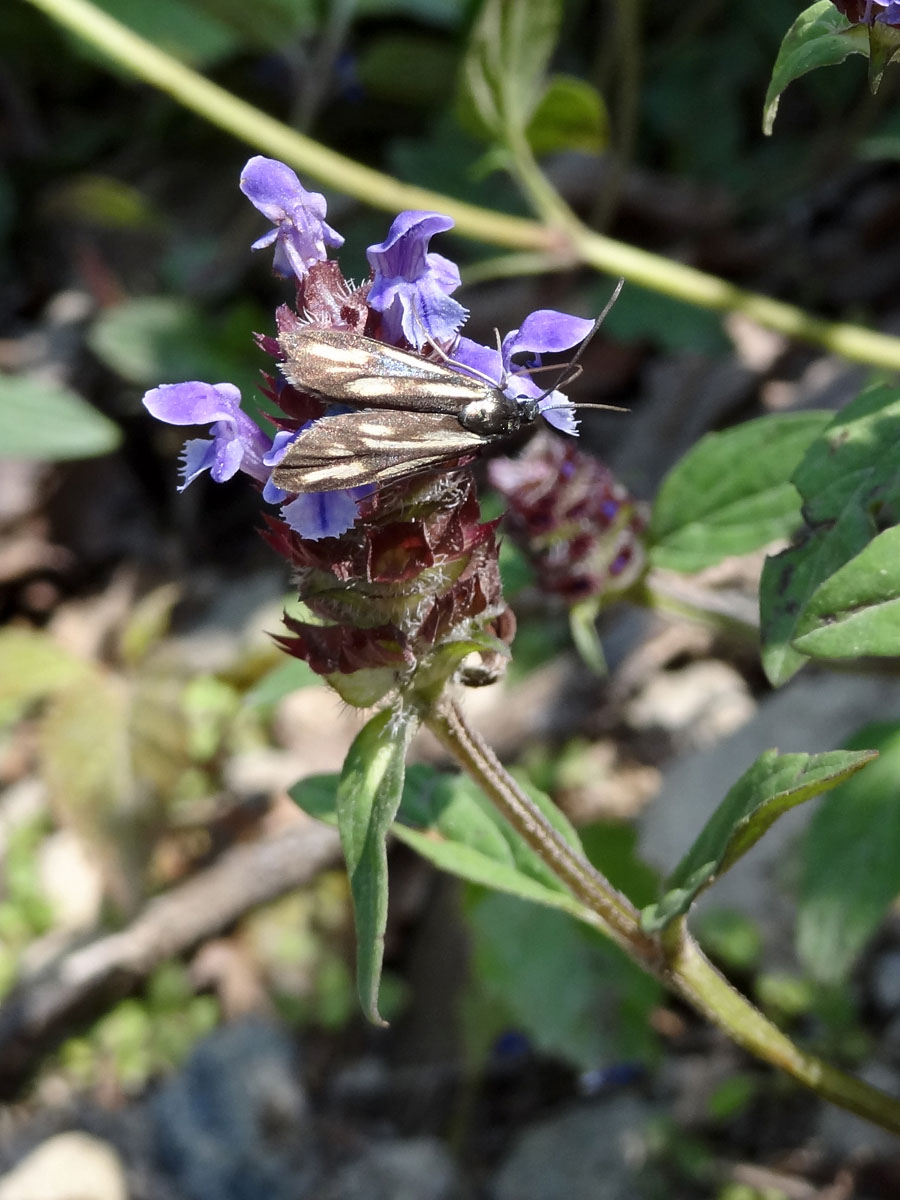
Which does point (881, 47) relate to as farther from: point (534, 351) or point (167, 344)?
point (167, 344)

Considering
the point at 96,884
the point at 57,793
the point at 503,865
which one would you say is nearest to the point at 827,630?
the point at 503,865

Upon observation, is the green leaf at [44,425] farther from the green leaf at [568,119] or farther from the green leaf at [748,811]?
the green leaf at [748,811]

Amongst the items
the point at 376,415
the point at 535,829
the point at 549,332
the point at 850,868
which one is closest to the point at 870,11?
the point at 549,332

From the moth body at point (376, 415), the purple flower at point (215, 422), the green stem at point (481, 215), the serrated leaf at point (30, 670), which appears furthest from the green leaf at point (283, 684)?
the serrated leaf at point (30, 670)

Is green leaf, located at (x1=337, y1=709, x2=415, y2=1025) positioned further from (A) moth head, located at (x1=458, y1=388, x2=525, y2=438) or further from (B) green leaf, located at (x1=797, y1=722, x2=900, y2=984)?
(B) green leaf, located at (x1=797, y1=722, x2=900, y2=984)

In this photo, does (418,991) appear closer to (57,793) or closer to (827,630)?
(57,793)

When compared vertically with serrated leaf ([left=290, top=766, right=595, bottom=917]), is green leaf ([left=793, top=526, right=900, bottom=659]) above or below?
above

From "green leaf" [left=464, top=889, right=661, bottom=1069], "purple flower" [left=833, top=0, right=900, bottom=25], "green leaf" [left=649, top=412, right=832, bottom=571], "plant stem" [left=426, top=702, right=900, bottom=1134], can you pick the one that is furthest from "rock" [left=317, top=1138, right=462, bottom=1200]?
"purple flower" [left=833, top=0, right=900, bottom=25]
